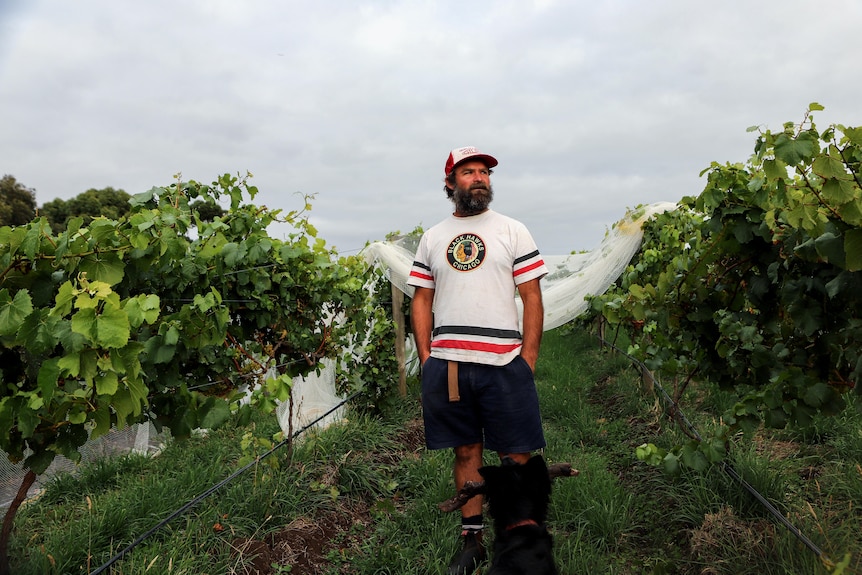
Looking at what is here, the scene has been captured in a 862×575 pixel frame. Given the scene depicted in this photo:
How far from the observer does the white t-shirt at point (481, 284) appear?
2721 mm

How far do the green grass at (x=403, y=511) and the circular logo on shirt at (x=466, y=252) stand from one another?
153 centimetres

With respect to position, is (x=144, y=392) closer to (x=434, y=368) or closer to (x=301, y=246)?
(x=434, y=368)

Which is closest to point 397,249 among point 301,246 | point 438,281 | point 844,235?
point 301,246

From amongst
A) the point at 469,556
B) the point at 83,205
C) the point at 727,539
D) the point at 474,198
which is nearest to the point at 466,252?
the point at 474,198

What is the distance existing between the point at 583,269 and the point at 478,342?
14.1 ft

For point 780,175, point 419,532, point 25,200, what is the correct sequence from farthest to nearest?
point 25,200, point 419,532, point 780,175

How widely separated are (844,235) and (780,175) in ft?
0.88

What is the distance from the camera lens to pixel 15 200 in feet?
76.2

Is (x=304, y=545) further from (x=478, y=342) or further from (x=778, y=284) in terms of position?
(x=778, y=284)

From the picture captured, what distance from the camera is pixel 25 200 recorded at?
2402 centimetres

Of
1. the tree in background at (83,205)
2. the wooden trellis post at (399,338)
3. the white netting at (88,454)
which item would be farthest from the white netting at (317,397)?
the tree in background at (83,205)

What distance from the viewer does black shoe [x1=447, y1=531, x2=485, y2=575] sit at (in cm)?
272

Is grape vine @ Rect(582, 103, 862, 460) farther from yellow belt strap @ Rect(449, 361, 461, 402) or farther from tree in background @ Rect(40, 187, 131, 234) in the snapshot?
tree in background @ Rect(40, 187, 131, 234)

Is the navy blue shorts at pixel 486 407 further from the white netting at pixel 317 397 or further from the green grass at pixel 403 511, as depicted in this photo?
the white netting at pixel 317 397
